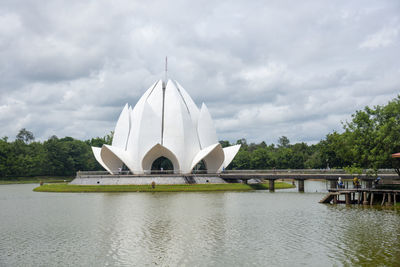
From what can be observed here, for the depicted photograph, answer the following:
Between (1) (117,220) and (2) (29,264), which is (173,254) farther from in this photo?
(1) (117,220)

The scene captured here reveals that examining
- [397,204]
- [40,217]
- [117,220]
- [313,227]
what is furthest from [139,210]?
[397,204]

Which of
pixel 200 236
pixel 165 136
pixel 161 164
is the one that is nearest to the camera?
pixel 200 236

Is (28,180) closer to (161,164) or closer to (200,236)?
(161,164)

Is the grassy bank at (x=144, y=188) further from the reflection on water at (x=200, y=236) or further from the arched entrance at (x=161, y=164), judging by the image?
the reflection on water at (x=200, y=236)

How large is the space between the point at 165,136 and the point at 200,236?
33976 mm

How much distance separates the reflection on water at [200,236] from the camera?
1254 centimetres

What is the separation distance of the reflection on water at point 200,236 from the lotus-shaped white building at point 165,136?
24209mm

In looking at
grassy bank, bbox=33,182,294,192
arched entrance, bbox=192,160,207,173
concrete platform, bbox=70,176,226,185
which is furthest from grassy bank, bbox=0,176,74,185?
concrete platform, bbox=70,176,226,185

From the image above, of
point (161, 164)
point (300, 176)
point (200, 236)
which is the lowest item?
point (200, 236)

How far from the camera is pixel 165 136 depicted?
49.3 m

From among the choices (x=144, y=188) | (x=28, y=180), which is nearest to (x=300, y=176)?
(x=144, y=188)

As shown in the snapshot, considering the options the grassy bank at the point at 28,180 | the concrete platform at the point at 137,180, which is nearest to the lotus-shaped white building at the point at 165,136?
the concrete platform at the point at 137,180

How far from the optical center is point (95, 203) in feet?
91.0

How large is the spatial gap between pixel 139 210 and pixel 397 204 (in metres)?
16.1
